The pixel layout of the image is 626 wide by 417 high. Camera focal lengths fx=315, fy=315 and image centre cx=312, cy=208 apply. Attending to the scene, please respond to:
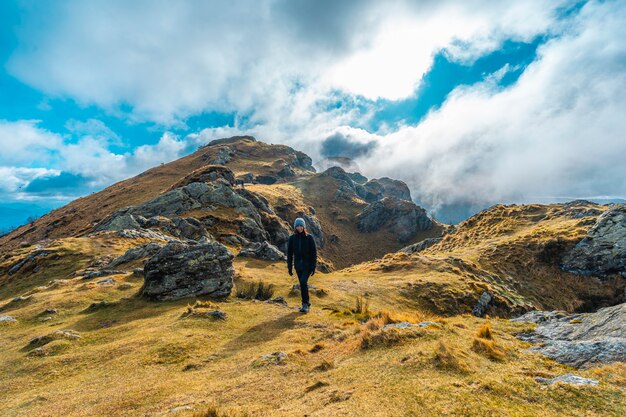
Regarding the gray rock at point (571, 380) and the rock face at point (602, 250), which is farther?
the rock face at point (602, 250)

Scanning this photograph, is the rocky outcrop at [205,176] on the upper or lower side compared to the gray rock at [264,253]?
upper

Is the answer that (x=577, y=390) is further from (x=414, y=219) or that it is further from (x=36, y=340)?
(x=414, y=219)

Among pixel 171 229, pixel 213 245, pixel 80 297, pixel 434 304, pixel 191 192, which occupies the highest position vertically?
pixel 191 192

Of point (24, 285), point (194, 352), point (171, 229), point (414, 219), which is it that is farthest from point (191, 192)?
Answer: point (414, 219)

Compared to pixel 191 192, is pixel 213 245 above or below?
below

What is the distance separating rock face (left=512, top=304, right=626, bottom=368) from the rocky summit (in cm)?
6

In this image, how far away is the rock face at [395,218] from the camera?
129000 millimetres

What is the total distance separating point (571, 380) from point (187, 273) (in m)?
22.5

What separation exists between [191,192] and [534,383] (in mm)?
66050

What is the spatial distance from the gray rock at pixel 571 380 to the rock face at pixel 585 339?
132 centimetres

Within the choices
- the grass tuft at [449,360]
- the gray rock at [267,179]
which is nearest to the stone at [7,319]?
the grass tuft at [449,360]

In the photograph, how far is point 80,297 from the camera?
22875mm

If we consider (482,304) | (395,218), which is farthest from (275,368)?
(395,218)

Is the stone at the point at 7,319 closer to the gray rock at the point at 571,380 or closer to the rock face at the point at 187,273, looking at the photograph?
the rock face at the point at 187,273
